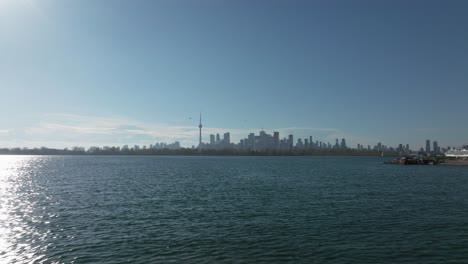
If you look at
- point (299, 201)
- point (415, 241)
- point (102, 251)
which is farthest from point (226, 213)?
point (415, 241)

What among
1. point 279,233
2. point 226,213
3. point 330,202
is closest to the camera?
point 279,233

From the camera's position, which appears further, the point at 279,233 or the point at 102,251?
the point at 279,233

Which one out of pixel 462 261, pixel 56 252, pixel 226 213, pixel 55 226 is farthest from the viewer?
pixel 226 213

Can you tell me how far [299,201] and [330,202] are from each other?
13.7 ft

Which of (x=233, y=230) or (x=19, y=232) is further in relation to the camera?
(x=233, y=230)

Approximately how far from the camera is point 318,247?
25844 mm

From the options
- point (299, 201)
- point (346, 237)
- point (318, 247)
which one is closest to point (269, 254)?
point (318, 247)

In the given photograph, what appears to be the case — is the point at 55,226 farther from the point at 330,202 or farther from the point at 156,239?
the point at 330,202

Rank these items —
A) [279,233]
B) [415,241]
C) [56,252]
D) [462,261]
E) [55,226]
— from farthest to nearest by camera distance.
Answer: [55,226]
[279,233]
[415,241]
[56,252]
[462,261]

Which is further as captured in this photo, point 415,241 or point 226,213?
point 226,213

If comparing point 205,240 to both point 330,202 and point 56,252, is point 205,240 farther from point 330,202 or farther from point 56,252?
point 330,202

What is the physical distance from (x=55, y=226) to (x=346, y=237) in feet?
86.4

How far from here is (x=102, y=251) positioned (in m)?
25.1

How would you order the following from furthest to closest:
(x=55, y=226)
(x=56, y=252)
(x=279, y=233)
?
(x=55, y=226) < (x=279, y=233) < (x=56, y=252)
